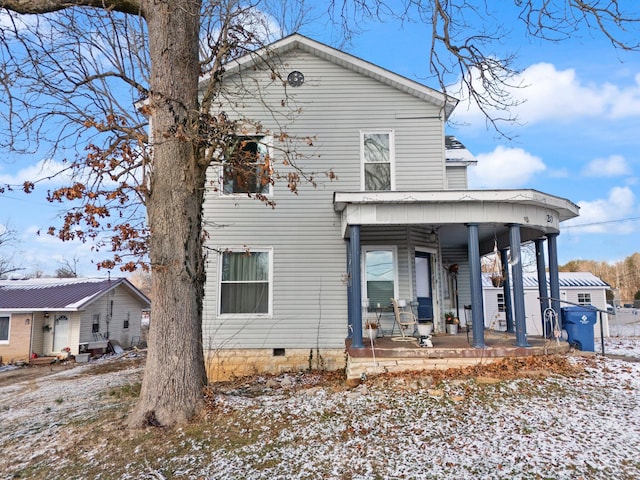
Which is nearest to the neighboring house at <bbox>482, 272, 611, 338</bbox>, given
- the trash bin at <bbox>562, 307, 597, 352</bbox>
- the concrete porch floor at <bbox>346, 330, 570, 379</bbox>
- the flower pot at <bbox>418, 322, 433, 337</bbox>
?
the trash bin at <bbox>562, 307, 597, 352</bbox>

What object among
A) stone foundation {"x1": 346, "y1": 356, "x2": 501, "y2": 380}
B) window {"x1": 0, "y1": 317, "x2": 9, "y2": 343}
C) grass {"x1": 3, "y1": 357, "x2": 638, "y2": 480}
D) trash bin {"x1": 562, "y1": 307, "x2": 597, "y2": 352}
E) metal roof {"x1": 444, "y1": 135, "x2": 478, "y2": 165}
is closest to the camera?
grass {"x1": 3, "y1": 357, "x2": 638, "y2": 480}

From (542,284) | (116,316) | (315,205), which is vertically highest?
(315,205)

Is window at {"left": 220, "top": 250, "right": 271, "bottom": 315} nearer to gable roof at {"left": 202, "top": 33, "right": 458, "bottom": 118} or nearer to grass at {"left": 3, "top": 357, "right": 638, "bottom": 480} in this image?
grass at {"left": 3, "top": 357, "right": 638, "bottom": 480}

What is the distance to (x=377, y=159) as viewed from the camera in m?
9.49

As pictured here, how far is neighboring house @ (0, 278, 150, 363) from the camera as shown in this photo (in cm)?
1827

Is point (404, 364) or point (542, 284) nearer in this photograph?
point (404, 364)

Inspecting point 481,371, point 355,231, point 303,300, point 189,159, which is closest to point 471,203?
point 355,231

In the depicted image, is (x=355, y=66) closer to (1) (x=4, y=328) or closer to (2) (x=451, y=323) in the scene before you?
(2) (x=451, y=323)

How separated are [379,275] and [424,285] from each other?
123cm

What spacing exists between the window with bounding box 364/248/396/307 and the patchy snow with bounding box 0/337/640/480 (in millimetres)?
2800

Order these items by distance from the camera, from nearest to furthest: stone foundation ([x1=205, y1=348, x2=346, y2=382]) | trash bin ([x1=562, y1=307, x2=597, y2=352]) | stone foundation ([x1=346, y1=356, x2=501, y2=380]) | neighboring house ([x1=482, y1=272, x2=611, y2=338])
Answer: stone foundation ([x1=346, y1=356, x2=501, y2=380]) < trash bin ([x1=562, y1=307, x2=597, y2=352]) < stone foundation ([x1=205, y1=348, x2=346, y2=382]) < neighboring house ([x1=482, y1=272, x2=611, y2=338])

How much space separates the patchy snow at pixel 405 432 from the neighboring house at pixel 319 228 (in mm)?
2404

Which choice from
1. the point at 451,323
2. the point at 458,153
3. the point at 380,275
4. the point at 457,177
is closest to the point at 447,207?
the point at 380,275

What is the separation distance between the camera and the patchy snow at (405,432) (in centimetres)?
388
